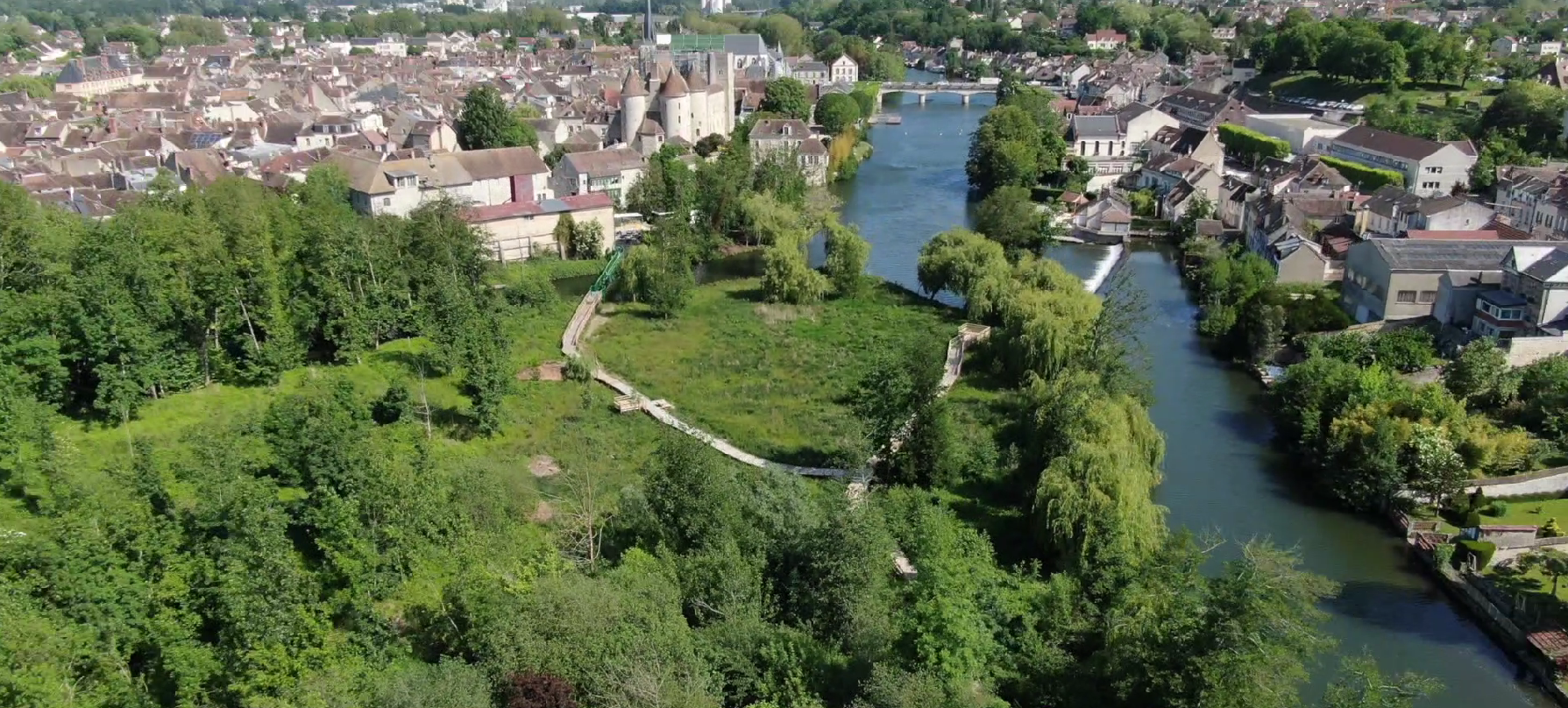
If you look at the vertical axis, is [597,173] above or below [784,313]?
above

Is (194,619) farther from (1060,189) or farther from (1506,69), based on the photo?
(1506,69)

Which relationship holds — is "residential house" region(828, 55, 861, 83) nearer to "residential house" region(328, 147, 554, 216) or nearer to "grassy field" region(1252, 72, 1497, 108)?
"grassy field" region(1252, 72, 1497, 108)

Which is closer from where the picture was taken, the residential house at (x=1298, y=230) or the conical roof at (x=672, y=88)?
the residential house at (x=1298, y=230)

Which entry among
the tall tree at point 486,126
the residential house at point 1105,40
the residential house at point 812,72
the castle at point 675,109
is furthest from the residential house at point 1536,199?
the residential house at point 1105,40

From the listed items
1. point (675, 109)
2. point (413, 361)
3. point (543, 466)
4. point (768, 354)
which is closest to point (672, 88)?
point (675, 109)

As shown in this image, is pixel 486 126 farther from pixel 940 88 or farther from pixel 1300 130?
pixel 940 88

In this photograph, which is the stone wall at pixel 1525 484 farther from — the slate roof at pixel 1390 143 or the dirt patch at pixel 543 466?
the slate roof at pixel 1390 143

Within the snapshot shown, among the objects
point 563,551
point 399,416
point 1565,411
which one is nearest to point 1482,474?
point 1565,411
